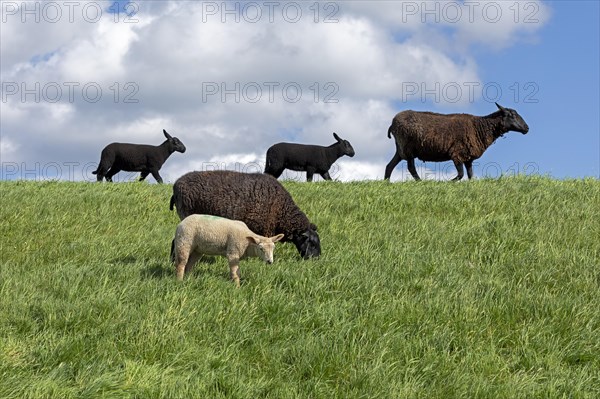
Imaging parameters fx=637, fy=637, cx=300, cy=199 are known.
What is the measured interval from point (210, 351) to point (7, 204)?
386 inches

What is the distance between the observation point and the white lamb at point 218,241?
24.3 ft

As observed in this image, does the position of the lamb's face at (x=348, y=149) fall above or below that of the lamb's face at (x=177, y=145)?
below

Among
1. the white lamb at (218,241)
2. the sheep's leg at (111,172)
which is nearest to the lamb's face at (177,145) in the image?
the sheep's leg at (111,172)

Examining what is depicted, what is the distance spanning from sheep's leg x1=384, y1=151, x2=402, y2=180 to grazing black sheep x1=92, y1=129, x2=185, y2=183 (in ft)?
28.9

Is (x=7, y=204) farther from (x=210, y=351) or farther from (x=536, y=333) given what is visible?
(x=536, y=333)

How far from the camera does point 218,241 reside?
7461 mm

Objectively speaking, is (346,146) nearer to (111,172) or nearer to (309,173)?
(309,173)

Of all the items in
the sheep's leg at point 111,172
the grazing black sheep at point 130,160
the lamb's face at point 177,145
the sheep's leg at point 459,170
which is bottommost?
the sheep's leg at point 459,170

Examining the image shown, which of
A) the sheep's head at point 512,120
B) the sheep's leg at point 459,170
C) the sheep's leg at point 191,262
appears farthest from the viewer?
the sheep's head at point 512,120

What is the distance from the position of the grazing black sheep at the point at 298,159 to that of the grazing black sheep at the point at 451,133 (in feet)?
15.5

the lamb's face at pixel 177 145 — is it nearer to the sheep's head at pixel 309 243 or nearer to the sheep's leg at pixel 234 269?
the sheep's head at pixel 309 243

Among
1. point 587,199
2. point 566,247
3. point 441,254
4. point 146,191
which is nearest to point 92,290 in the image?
point 441,254

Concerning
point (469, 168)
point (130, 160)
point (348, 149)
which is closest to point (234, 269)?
point (469, 168)

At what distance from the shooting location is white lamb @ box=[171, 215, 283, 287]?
742 cm
